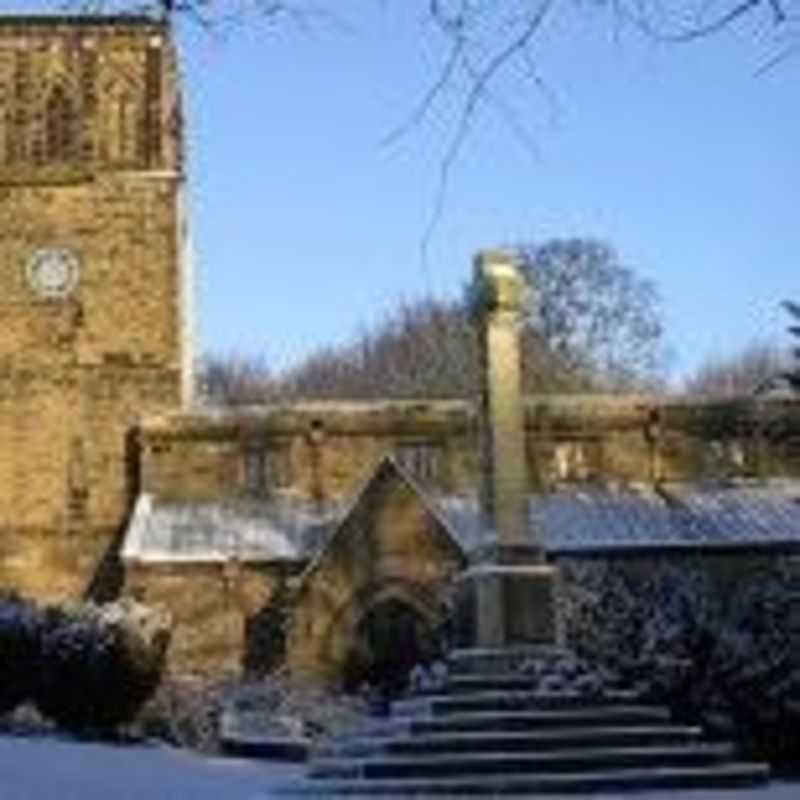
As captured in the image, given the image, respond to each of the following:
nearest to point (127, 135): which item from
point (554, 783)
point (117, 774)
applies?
point (117, 774)

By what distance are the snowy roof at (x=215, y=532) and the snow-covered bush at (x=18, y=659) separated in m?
19.0

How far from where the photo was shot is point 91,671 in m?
24.4

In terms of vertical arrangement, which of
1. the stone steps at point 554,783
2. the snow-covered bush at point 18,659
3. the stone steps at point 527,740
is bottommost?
the stone steps at point 554,783

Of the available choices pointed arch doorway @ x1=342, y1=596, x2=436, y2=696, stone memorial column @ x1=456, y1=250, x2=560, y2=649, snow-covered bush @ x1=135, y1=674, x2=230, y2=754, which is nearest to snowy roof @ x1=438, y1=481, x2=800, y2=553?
pointed arch doorway @ x1=342, y1=596, x2=436, y2=696

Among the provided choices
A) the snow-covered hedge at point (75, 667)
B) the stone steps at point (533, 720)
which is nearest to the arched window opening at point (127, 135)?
the snow-covered hedge at point (75, 667)

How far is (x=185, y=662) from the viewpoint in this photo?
42.9 meters

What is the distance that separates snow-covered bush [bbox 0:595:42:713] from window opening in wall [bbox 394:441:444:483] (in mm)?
23250

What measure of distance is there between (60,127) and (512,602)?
30.7m

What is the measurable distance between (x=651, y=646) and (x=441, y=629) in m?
12.4

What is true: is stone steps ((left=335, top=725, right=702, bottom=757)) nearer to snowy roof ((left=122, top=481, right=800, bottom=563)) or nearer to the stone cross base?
the stone cross base

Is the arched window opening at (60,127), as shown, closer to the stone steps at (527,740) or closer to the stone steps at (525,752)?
the stone steps at (525,752)

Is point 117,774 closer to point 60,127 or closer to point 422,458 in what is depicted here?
point 422,458

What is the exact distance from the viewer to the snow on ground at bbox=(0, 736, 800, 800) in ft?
56.4

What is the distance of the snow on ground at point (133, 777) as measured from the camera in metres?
17.2
